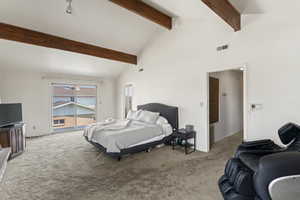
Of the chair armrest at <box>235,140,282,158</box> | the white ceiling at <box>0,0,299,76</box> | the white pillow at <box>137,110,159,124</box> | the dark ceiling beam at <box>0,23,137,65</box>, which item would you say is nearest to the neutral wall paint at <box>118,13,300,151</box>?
the white ceiling at <box>0,0,299,76</box>

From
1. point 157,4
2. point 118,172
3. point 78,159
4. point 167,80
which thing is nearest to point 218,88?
point 167,80

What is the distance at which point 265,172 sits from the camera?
39.2 inches

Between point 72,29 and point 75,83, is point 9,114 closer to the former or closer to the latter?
point 72,29

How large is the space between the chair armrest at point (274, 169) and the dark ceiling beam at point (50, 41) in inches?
189

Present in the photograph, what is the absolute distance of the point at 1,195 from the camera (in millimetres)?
2158

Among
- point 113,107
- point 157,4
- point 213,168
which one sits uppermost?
point 157,4

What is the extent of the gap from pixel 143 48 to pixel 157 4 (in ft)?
6.62

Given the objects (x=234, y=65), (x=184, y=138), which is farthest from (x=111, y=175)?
(x=234, y=65)

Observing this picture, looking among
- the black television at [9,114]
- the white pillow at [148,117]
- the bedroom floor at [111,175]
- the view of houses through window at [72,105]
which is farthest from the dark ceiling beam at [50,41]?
the bedroom floor at [111,175]

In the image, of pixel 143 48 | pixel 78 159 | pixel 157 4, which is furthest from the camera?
pixel 143 48

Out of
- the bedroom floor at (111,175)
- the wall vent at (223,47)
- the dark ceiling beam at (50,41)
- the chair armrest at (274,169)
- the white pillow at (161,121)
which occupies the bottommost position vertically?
the bedroom floor at (111,175)

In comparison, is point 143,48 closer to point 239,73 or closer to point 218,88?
point 218,88

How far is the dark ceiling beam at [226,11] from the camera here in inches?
102

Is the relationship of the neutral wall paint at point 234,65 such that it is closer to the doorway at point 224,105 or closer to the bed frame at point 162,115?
the bed frame at point 162,115
